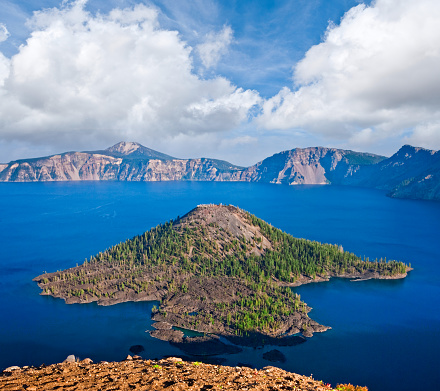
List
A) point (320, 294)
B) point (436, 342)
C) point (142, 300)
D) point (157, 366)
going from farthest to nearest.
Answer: point (320, 294) → point (142, 300) → point (436, 342) → point (157, 366)

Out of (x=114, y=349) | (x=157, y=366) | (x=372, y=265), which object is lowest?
Answer: (x=114, y=349)

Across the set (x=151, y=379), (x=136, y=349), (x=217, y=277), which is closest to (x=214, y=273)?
(x=217, y=277)

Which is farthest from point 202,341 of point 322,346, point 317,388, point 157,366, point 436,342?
point 436,342

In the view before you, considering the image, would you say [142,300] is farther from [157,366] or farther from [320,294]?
[157,366]

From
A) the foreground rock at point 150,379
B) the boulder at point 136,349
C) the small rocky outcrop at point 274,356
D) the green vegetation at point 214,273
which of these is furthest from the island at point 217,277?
the foreground rock at point 150,379

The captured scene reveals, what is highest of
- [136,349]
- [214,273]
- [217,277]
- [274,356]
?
[214,273]

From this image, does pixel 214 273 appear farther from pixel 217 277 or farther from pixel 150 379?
pixel 150 379

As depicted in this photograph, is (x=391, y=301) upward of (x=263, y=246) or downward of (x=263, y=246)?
downward

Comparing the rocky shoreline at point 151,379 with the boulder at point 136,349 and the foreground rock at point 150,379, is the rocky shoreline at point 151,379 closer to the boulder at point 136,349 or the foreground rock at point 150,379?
the foreground rock at point 150,379
